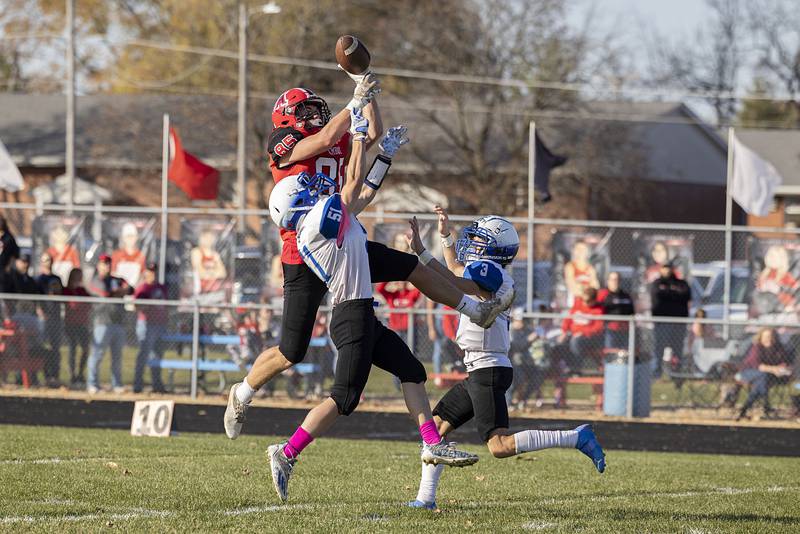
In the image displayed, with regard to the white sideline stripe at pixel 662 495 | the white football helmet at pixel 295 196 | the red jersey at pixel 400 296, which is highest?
the white football helmet at pixel 295 196

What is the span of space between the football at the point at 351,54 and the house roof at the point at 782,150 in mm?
34176

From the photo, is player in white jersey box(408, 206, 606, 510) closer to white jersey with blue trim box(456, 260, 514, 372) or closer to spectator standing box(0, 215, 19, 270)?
white jersey with blue trim box(456, 260, 514, 372)

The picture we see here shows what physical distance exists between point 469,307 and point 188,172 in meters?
14.7

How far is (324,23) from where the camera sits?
1619 inches

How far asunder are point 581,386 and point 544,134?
20.0 m

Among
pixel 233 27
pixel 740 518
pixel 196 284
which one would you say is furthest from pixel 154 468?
pixel 233 27

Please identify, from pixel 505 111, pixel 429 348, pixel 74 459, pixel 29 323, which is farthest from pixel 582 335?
pixel 505 111

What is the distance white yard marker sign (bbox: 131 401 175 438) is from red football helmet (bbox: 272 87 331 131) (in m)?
5.20

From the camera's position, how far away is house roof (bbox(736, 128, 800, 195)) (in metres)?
40.4

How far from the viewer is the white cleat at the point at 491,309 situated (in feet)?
24.7

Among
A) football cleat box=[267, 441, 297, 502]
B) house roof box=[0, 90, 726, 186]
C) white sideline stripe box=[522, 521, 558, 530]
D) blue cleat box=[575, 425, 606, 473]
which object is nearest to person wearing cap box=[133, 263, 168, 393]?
football cleat box=[267, 441, 297, 502]

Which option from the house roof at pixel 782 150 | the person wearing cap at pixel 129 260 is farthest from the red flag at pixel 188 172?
the house roof at pixel 782 150

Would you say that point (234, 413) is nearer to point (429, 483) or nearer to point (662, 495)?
point (429, 483)

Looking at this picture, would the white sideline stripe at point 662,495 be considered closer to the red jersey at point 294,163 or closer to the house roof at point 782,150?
the red jersey at point 294,163
